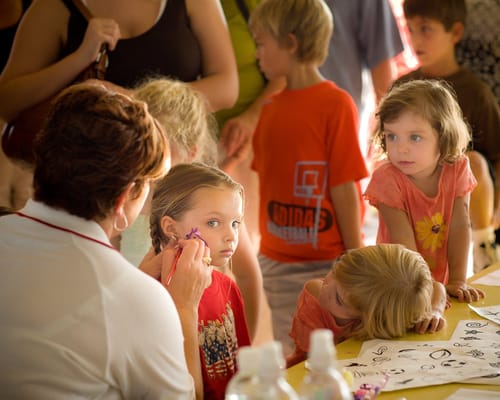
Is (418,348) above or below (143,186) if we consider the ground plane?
below

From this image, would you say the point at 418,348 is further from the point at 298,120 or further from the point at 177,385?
the point at 298,120

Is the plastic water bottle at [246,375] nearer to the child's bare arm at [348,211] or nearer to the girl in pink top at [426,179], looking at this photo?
the girl in pink top at [426,179]

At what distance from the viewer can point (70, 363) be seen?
1229mm

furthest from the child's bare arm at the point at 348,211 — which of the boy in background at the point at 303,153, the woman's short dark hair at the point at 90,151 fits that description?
the woman's short dark hair at the point at 90,151

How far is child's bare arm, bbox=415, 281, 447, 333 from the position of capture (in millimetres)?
1794

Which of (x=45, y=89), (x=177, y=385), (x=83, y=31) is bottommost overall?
(x=177, y=385)

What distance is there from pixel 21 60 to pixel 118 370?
1.63 meters

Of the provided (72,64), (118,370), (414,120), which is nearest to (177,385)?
(118,370)

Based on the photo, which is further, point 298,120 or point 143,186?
point 298,120

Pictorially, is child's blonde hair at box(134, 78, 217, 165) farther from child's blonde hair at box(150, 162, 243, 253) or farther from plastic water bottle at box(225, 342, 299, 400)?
plastic water bottle at box(225, 342, 299, 400)

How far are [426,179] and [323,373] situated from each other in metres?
1.27

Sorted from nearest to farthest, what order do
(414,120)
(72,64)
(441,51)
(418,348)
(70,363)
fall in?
(70,363)
(418,348)
(414,120)
(72,64)
(441,51)

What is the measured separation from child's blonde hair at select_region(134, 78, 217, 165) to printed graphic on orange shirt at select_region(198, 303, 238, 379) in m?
0.58

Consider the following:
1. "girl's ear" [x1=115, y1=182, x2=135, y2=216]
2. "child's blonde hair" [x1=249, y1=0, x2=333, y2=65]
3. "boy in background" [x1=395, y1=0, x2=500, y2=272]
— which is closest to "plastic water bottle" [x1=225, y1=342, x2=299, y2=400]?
"girl's ear" [x1=115, y1=182, x2=135, y2=216]
